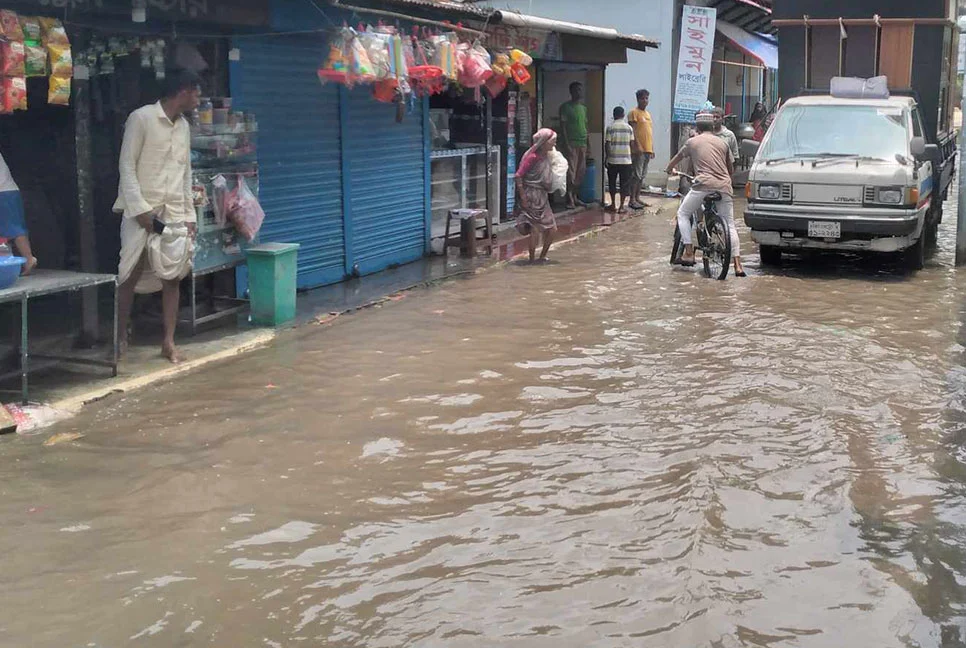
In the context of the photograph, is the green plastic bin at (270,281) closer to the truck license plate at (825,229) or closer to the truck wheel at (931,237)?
the truck license plate at (825,229)

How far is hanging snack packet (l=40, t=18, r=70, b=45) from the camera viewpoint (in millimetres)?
7070

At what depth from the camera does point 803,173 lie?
1162cm

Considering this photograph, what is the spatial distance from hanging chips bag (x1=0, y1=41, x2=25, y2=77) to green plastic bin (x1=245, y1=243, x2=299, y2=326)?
8.67 ft

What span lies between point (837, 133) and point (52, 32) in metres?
8.43

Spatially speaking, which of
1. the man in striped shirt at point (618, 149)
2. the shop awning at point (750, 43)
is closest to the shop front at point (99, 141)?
the man in striped shirt at point (618, 149)

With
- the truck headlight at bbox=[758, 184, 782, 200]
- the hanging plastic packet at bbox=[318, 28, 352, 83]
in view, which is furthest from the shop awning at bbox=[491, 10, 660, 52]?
the truck headlight at bbox=[758, 184, 782, 200]

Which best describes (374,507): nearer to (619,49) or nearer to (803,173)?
(803,173)

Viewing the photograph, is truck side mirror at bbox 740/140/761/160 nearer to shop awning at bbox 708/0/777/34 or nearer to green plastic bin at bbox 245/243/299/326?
green plastic bin at bbox 245/243/299/326

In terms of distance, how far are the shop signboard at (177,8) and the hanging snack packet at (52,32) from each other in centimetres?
32

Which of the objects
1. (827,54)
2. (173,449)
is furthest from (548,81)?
(173,449)

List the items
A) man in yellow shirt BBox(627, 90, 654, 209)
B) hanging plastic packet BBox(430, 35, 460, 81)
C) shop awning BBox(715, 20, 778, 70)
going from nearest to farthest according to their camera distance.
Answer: hanging plastic packet BBox(430, 35, 460, 81)
man in yellow shirt BBox(627, 90, 654, 209)
shop awning BBox(715, 20, 778, 70)

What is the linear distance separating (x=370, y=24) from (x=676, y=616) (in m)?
8.12

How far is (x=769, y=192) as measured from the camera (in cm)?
1179

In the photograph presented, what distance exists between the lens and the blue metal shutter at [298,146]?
32.8 ft
